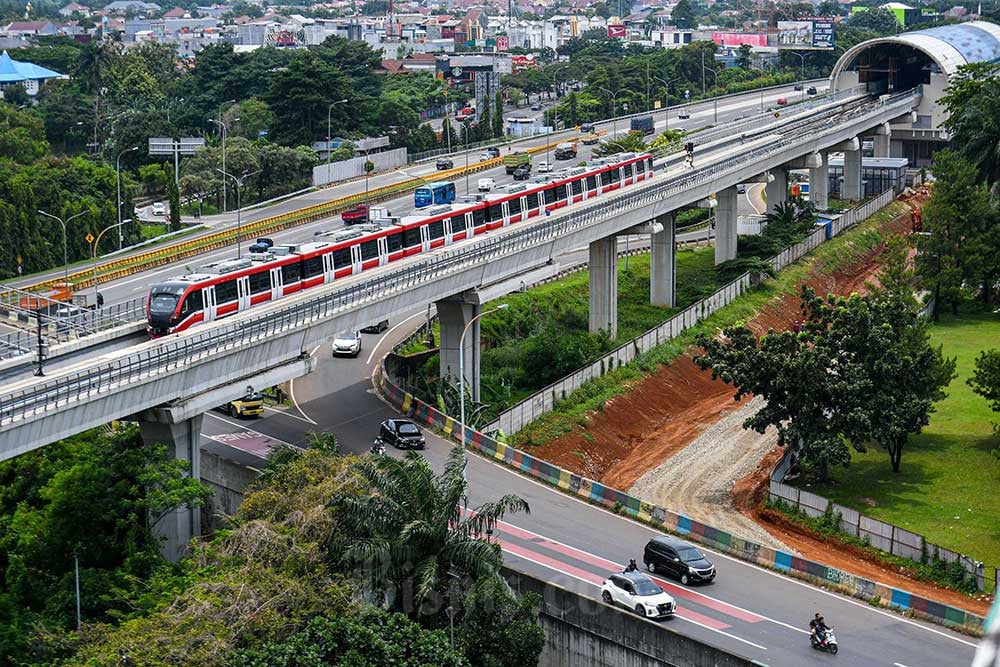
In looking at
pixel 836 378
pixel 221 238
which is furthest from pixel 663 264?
pixel 836 378

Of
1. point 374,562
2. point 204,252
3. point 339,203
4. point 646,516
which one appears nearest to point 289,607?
point 374,562

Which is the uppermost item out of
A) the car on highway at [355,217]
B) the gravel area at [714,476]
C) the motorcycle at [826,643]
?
the car on highway at [355,217]

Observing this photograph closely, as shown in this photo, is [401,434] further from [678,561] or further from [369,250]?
[678,561]

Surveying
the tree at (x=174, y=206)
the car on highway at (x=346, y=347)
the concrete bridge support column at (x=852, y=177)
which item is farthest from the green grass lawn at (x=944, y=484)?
the concrete bridge support column at (x=852, y=177)

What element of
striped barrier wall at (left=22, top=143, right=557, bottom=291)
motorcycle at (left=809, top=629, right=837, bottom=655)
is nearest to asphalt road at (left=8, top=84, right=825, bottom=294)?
striped barrier wall at (left=22, top=143, right=557, bottom=291)

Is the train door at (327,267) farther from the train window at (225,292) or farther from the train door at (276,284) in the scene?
the train window at (225,292)

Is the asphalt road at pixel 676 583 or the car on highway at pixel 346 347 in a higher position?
the car on highway at pixel 346 347

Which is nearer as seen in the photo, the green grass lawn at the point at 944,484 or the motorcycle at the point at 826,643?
the motorcycle at the point at 826,643
